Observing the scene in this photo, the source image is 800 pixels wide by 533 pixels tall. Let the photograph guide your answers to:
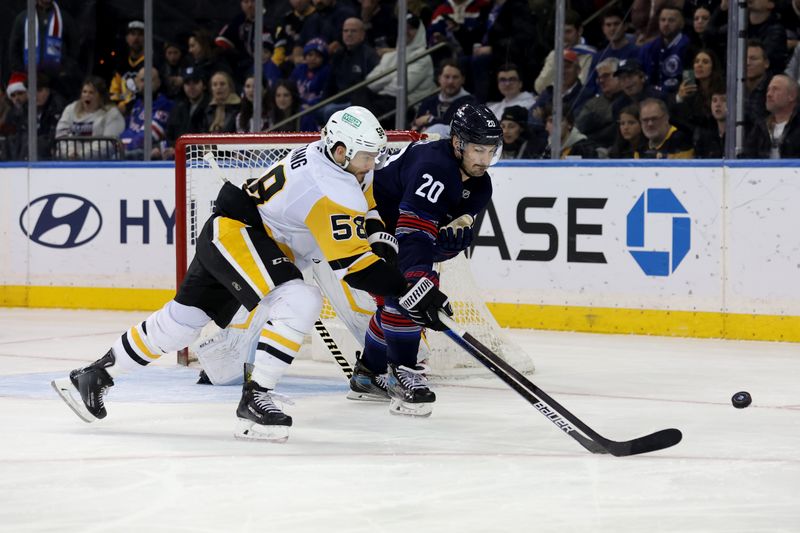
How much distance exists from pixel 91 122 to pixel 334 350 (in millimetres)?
4388

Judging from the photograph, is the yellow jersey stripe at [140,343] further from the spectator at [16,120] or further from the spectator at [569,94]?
the spectator at [16,120]

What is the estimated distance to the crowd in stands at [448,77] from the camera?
22.2 ft

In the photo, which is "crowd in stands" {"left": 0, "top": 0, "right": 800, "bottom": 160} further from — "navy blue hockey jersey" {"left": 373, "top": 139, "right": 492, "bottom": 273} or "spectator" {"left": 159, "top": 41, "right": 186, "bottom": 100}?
"navy blue hockey jersey" {"left": 373, "top": 139, "right": 492, "bottom": 273}

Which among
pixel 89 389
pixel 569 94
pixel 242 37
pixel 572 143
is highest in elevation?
pixel 242 37

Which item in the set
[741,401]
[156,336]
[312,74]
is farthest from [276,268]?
[312,74]

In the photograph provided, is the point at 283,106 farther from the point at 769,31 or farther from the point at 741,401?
the point at 741,401

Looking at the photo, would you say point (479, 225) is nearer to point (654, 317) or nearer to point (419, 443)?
point (654, 317)

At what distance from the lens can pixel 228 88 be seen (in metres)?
8.62

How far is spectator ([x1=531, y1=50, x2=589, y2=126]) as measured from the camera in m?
7.18

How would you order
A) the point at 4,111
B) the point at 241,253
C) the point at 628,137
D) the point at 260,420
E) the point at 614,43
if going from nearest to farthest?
the point at 260,420, the point at 241,253, the point at 628,137, the point at 614,43, the point at 4,111

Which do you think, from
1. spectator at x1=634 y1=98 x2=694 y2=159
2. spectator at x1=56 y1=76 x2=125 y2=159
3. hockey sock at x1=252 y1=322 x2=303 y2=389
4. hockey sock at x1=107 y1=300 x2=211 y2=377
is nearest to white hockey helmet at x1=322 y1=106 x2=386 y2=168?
hockey sock at x1=252 y1=322 x2=303 y2=389

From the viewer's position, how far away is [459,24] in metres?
8.41

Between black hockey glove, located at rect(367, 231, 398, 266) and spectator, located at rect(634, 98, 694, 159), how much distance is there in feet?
9.35

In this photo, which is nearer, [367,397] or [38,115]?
[367,397]
